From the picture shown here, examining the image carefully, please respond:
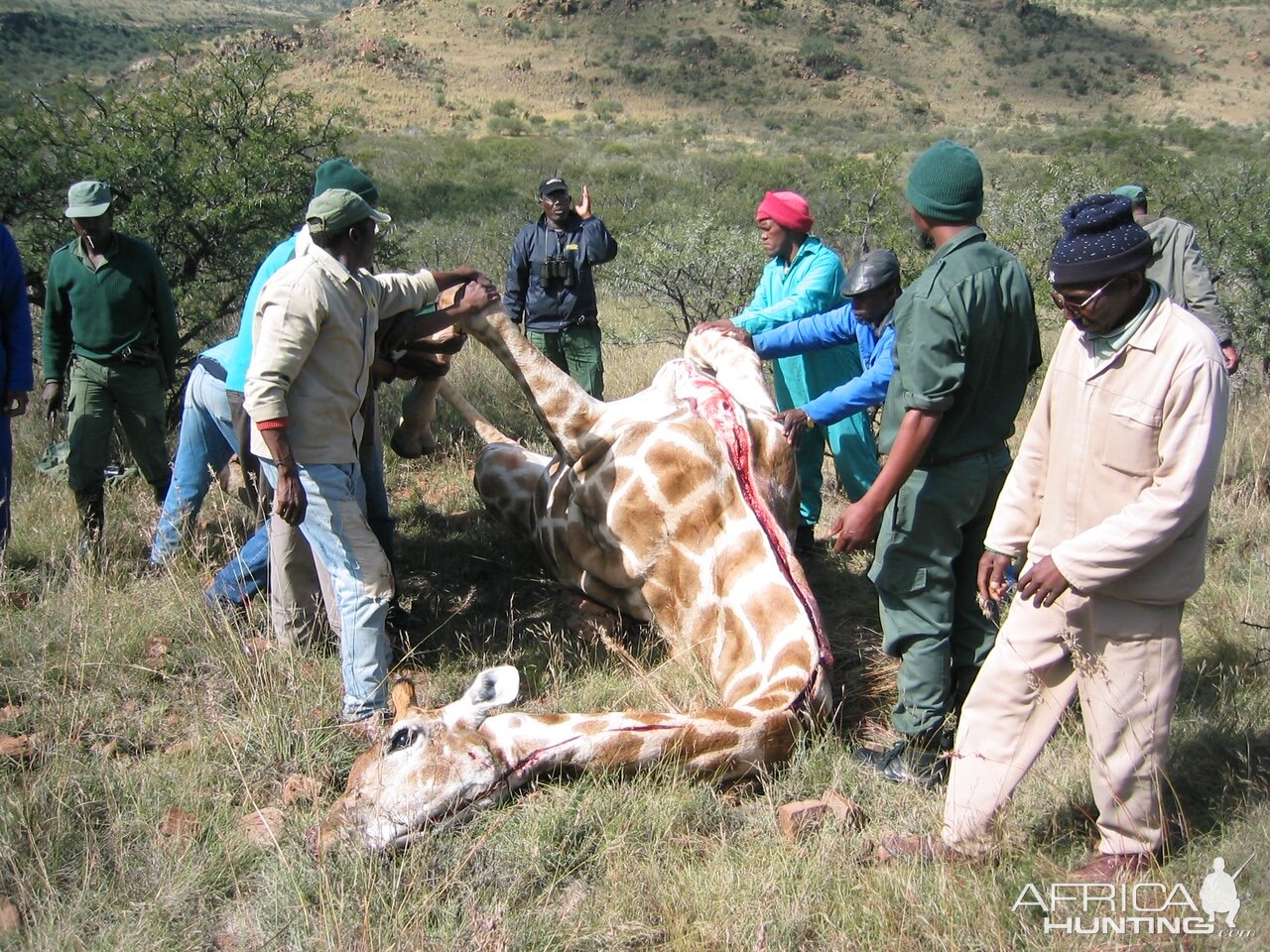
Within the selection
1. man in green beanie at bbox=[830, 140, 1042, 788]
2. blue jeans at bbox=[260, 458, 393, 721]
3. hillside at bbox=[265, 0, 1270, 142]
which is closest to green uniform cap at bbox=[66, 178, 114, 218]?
blue jeans at bbox=[260, 458, 393, 721]

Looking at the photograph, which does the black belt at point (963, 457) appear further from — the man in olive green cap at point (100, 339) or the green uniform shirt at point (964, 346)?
the man in olive green cap at point (100, 339)

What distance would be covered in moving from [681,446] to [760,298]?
1.92m

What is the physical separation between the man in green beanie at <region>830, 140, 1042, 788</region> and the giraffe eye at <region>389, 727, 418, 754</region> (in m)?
1.60

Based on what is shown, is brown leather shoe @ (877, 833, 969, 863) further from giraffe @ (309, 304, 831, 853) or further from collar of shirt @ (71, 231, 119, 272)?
collar of shirt @ (71, 231, 119, 272)

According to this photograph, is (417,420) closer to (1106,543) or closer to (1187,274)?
(1106,543)

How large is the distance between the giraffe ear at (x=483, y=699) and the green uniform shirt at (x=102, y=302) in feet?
12.3

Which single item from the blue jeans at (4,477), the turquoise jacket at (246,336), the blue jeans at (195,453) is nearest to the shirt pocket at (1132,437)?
the turquoise jacket at (246,336)

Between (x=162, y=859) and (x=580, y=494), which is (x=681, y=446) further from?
(x=162, y=859)

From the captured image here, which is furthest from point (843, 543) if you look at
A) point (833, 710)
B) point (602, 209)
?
point (602, 209)

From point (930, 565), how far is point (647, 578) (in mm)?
1400

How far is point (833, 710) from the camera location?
4133mm

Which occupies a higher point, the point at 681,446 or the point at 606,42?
the point at 681,446

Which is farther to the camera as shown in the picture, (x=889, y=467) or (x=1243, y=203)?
(x=1243, y=203)

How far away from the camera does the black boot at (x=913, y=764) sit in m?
3.92
